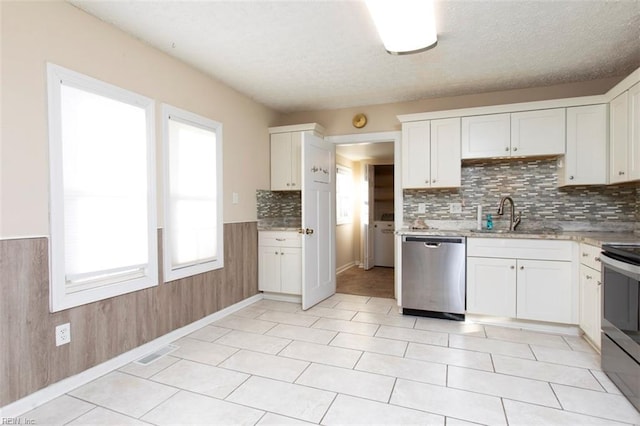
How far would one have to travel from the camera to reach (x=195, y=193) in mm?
3074

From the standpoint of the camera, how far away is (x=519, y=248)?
9.84 feet

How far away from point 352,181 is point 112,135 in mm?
4838

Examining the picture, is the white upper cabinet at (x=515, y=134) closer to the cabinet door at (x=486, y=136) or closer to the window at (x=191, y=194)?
the cabinet door at (x=486, y=136)

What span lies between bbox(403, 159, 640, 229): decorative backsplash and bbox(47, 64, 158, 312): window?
9.27 ft

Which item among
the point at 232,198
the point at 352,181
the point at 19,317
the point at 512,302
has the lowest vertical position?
the point at 512,302

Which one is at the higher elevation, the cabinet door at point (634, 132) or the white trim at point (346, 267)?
the cabinet door at point (634, 132)

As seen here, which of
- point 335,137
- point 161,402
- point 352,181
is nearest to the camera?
point 161,402

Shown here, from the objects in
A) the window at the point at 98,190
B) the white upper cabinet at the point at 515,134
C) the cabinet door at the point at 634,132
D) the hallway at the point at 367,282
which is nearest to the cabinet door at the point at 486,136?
the white upper cabinet at the point at 515,134

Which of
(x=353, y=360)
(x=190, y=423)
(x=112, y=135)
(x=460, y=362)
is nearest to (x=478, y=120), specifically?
(x=460, y=362)

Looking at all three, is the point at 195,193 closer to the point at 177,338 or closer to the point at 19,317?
the point at 177,338

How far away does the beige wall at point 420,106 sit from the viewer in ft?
10.9

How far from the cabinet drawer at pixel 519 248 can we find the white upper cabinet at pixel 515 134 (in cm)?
88

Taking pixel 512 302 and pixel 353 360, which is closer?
pixel 353 360

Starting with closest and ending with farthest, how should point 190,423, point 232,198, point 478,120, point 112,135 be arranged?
point 190,423, point 112,135, point 478,120, point 232,198
